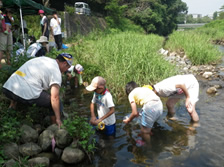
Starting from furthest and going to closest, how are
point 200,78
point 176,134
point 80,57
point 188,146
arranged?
1. point 200,78
2. point 80,57
3. point 176,134
4. point 188,146

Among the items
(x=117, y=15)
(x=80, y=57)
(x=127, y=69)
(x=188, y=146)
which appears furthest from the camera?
(x=117, y=15)

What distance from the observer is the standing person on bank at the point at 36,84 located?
283 centimetres

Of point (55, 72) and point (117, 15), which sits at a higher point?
point (117, 15)

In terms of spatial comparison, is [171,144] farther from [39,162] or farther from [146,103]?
[39,162]

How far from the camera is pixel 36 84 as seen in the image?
287cm

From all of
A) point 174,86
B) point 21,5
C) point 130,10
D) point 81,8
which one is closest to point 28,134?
point 174,86

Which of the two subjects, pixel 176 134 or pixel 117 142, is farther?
pixel 176 134

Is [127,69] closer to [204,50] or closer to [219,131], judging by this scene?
[219,131]

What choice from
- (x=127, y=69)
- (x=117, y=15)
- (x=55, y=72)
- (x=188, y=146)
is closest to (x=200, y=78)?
(x=127, y=69)

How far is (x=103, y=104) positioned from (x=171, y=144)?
133cm

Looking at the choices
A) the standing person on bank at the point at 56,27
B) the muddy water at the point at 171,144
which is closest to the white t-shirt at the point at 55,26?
the standing person on bank at the point at 56,27

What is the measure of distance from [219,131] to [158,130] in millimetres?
1110

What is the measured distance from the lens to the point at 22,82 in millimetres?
2842

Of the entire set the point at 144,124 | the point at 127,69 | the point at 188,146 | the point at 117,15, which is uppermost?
the point at 117,15
